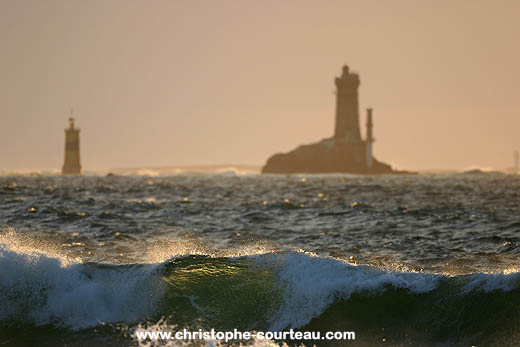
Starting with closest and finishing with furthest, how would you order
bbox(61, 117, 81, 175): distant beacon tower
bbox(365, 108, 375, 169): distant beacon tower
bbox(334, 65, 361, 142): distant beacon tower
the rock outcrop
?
bbox(365, 108, 375, 169): distant beacon tower, bbox(334, 65, 361, 142): distant beacon tower, the rock outcrop, bbox(61, 117, 81, 175): distant beacon tower

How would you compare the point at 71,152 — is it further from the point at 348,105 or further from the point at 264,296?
the point at 264,296

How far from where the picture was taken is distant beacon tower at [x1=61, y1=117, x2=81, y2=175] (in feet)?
583

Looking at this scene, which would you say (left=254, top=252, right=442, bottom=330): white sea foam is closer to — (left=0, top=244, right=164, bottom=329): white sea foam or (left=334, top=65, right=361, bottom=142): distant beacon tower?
(left=0, top=244, right=164, bottom=329): white sea foam

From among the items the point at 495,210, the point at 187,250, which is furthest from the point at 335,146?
the point at 187,250

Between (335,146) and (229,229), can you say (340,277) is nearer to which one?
(229,229)

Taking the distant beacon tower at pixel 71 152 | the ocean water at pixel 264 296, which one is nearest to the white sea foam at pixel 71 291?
the ocean water at pixel 264 296

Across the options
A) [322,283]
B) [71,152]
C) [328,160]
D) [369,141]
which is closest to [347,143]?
[369,141]

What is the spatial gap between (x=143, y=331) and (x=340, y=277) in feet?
11.1

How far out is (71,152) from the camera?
179 metres

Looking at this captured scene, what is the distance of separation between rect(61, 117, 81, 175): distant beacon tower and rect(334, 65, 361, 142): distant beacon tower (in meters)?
78.1

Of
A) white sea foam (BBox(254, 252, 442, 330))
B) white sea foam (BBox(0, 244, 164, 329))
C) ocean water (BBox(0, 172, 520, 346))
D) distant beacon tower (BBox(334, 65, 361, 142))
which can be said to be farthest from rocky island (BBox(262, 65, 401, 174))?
white sea foam (BBox(0, 244, 164, 329))

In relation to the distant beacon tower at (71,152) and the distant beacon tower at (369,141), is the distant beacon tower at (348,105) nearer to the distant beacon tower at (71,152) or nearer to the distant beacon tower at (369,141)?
the distant beacon tower at (369,141)

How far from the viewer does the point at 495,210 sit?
27094 millimetres

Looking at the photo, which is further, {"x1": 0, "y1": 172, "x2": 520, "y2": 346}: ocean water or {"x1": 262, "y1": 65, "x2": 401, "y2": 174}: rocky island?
{"x1": 262, "y1": 65, "x2": 401, "y2": 174}: rocky island
